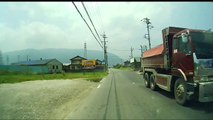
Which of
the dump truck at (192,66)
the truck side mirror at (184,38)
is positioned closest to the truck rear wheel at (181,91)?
the dump truck at (192,66)

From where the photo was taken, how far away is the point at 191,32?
33.0 ft

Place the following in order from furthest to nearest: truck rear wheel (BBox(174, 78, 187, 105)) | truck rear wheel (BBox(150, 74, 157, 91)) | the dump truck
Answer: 1. truck rear wheel (BBox(150, 74, 157, 91))
2. truck rear wheel (BBox(174, 78, 187, 105))
3. the dump truck

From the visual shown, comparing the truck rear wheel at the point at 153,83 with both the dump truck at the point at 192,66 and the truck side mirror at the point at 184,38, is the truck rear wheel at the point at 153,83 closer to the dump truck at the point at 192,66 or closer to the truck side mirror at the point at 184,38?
the dump truck at the point at 192,66

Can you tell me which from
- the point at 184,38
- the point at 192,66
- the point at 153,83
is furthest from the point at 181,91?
the point at 153,83

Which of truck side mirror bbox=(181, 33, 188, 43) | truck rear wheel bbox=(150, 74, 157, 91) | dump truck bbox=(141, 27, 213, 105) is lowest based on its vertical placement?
truck rear wheel bbox=(150, 74, 157, 91)

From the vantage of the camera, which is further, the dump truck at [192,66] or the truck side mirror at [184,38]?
the truck side mirror at [184,38]

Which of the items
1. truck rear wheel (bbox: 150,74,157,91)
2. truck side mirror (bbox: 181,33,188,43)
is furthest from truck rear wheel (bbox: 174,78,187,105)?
truck rear wheel (bbox: 150,74,157,91)

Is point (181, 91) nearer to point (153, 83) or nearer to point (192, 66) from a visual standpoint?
point (192, 66)

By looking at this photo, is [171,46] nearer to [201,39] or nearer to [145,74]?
[201,39]

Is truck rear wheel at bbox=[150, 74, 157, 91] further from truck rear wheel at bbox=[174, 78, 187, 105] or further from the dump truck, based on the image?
truck rear wheel at bbox=[174, 78, 187, 105]

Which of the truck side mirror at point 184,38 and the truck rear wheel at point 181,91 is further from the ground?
the truck side mirror at point 184,38

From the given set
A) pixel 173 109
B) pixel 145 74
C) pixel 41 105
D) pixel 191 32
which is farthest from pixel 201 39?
pixel 145 74

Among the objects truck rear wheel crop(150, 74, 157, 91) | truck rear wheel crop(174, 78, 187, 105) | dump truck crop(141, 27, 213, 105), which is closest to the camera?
dump truck crop(141, 27, 213, 105)

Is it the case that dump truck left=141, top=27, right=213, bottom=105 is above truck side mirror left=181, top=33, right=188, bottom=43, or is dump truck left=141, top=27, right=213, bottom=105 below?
below
